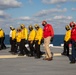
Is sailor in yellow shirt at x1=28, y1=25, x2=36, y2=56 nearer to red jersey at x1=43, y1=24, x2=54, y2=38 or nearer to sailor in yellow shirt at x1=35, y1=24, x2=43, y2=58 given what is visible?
sailor in yellow shirt at x1=35, y1=24, x2=43, y2=58

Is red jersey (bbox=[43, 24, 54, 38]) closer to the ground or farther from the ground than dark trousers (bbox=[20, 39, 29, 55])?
farther from the ground

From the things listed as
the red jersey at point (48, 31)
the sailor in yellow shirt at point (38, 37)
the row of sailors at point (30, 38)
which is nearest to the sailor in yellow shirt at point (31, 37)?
the row of sailors at point (30, 38)

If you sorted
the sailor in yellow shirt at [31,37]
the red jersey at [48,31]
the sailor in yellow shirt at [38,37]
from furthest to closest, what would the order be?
the sailor in yellow shirt at [31,37] < the sailor in yellow shirt at [38,37] < the red jersey at [48,31]

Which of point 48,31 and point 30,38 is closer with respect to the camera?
point 48,31

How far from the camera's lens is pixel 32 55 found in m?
18.2

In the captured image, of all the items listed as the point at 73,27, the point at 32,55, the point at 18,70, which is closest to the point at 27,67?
the point at 18,70

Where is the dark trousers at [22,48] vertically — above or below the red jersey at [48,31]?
below

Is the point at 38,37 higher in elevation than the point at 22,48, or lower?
higher

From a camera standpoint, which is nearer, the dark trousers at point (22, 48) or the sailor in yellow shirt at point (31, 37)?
the sailor in yellow shirt at point (31, 37)

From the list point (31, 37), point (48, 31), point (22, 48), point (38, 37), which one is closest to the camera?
point (48, 31)

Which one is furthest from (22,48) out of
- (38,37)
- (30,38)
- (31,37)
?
(38,37)

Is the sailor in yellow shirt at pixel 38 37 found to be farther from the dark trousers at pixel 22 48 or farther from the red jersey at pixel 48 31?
the dark trousers at pixel 22 48

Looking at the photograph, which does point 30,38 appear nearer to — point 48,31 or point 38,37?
point 38,37

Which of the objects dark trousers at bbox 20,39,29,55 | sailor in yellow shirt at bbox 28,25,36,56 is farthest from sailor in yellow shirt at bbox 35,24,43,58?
dark trousers at bbox 20,39,29,55
